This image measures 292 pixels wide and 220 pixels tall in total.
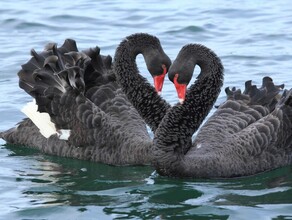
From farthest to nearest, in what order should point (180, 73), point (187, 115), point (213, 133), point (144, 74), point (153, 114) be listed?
point (144, 74)
point (153, 114)
point (213, 133)
point (187, 115)
point (180, 73)

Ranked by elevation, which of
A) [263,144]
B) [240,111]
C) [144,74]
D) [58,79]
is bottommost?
[263,144]

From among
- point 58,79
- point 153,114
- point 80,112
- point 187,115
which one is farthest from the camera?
point 58,79

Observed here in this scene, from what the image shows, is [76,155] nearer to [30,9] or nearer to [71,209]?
[71,209]

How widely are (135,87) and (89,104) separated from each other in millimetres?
476

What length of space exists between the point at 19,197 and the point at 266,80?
8.64 feet

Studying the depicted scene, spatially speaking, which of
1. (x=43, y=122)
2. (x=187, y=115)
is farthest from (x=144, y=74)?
(x=187, y=115)

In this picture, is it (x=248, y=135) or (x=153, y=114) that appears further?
(x=153, y=114)

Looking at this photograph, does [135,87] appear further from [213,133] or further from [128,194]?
[128,194]

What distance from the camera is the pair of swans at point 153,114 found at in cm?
887

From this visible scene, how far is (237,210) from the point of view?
8.01 meters

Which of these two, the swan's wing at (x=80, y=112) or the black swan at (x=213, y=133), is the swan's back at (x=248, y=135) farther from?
the swan's wing at (x=80, y=112)

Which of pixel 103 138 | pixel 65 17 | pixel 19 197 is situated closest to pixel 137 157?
pixel 103 138

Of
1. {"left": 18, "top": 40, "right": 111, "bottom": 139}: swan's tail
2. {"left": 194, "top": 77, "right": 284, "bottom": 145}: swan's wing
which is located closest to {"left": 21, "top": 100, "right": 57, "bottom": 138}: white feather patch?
{"left": 18, "top": 40, "right": 111, "bottom": 139}: swan's tail

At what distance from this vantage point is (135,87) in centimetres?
948
